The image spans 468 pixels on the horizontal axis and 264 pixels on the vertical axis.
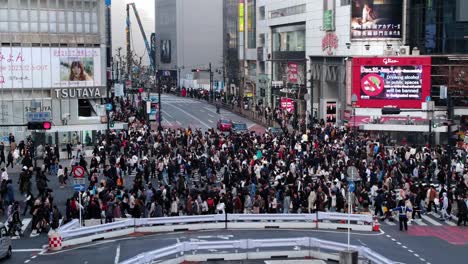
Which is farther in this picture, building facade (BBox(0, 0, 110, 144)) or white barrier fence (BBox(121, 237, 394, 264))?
building facade (BBox(0, 0, 110, 144))

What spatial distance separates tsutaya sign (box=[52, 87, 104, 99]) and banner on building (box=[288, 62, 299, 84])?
34.4m

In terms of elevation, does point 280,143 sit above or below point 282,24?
below

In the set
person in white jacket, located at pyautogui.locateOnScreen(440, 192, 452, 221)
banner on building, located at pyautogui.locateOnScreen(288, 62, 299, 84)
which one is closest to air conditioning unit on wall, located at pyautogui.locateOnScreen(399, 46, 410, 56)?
banner on building, located at pyautogui.locateOnScreen(288, 62, 299, 84)

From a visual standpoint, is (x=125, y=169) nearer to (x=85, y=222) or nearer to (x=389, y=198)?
(x=85, y=222)

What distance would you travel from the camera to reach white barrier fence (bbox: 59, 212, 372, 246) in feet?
90.4

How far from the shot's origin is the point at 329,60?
7919 cm

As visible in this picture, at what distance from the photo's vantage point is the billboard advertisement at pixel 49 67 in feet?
183

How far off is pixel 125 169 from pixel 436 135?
90.7ft

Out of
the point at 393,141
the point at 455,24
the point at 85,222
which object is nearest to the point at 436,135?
the point at 393,141

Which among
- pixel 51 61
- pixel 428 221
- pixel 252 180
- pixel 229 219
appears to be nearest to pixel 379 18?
pixel 51 61

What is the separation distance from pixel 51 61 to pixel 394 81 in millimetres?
27991

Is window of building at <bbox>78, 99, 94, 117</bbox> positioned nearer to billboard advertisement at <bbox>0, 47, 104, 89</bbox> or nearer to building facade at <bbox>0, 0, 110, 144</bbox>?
building facade at <bbox>0, 0, 110, 144</bbox>

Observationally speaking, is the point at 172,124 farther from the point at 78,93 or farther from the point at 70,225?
the point at 70,225

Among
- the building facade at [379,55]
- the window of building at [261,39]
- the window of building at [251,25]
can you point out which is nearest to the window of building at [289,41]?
the building facade at [379,55]
